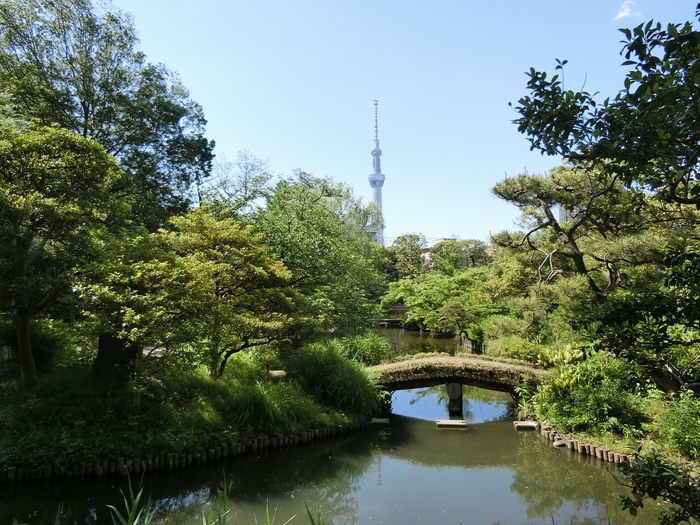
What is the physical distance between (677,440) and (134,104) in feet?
44.1

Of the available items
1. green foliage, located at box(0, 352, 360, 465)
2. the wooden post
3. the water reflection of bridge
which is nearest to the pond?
green foliage, located at box(0, 352, 360, 465)

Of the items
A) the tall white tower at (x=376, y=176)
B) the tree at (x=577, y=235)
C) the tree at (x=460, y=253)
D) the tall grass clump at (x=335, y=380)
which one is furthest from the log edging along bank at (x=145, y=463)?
the tall white tower at (x=376, y=176)

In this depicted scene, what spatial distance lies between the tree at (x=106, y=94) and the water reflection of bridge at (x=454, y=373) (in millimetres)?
7141

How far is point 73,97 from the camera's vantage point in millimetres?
11461

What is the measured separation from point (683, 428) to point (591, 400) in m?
1.82

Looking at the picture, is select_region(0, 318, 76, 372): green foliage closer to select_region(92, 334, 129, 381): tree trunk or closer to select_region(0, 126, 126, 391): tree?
select_region(92, 334, 129, 381): tree trunk

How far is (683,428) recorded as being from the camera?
7.54 m

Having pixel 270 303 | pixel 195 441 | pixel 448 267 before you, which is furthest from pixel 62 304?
pixel 448 267

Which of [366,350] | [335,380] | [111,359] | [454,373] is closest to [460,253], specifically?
[366,350]

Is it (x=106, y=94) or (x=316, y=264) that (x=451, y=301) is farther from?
(x=106, y=94)

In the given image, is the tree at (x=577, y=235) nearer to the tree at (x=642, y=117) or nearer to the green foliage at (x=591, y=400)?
the green foliage at (x=591, y=400)

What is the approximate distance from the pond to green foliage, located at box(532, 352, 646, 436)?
730 mm

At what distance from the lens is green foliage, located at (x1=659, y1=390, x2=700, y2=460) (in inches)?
287

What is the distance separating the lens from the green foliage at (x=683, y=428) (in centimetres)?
730
